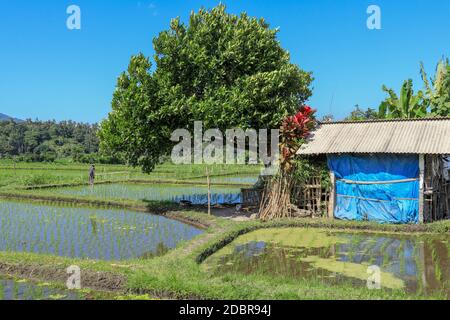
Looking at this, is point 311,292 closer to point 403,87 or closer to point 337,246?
point 337,246

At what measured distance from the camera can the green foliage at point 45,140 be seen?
5644cm

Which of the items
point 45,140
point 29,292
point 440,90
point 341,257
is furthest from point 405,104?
point 45,140

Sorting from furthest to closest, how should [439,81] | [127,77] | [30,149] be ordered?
1. [30,149]
2. [439,81]
3. [127,77]

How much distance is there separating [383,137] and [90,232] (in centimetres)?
884

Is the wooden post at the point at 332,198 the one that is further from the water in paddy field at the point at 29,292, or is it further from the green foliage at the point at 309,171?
the water in paddy field at the point at 29,292

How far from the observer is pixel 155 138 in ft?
47.4

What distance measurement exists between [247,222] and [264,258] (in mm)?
3416

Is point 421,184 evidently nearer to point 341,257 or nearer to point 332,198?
point 332,198

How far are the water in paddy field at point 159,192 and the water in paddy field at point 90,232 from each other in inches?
128

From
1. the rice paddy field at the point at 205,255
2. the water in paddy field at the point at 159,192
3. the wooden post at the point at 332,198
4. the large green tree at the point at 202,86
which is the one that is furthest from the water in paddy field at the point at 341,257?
the water in paddy field at the point at 159,192

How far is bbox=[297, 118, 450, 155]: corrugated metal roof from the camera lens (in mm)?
12289

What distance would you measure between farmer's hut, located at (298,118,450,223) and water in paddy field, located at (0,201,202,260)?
4498 millimetres

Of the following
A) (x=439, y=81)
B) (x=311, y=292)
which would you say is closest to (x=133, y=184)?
(x=439, y=81)

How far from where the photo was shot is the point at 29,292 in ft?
24.6
